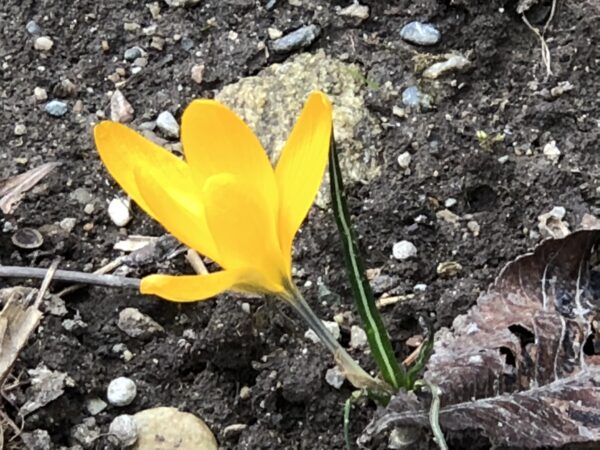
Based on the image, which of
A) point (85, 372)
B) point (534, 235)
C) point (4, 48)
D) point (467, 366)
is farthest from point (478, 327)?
point (4, 48)

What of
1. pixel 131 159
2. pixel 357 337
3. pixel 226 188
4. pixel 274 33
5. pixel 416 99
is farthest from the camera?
pixel 274 33

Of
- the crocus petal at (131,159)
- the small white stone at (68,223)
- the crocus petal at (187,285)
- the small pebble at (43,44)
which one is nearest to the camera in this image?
the crocus petal at (187,285)

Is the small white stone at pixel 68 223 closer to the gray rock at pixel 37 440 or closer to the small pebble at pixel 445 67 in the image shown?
the gray rock at pixel 37 440

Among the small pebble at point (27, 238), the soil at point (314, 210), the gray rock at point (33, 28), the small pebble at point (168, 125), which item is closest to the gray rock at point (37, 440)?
the soil at point (314, 210)

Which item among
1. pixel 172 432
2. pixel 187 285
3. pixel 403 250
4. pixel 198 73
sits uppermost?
pixel 187 285

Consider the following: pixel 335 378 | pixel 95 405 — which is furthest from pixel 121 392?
pixel 335 378

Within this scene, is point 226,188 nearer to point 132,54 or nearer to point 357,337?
point 357,337
